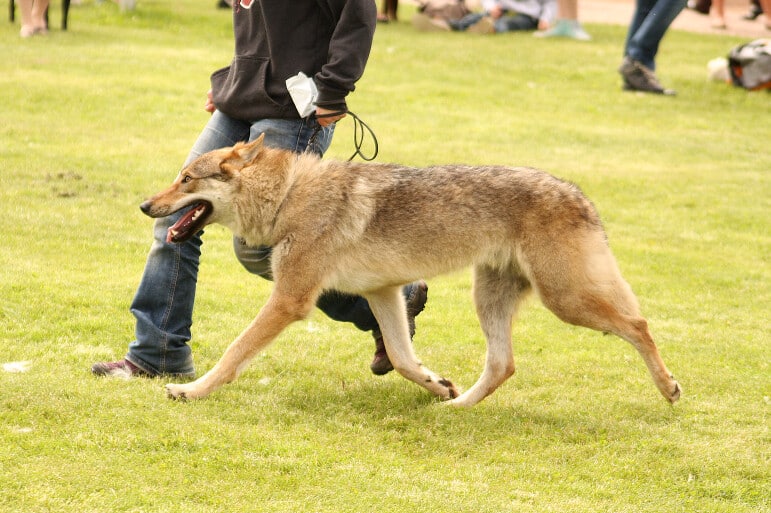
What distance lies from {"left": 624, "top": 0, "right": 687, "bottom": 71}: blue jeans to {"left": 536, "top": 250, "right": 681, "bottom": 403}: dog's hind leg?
955 cm

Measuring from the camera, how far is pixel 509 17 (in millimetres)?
19969

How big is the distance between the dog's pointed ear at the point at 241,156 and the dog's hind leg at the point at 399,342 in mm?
1024

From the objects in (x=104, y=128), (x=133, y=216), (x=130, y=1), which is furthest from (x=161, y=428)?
(x=130, y=1)

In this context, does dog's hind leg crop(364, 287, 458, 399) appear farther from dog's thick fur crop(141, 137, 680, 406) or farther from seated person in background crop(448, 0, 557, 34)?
seated person in background crop(448, 0, 557, 34)

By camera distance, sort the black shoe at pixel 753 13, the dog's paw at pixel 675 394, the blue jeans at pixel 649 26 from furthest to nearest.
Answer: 1. the black shoe at pixel 753 13
2. the blue jeans at pixel 649 26
3. the dog's paw at pixel 675 394

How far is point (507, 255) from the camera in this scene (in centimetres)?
563

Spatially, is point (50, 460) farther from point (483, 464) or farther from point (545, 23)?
point (545, 23)

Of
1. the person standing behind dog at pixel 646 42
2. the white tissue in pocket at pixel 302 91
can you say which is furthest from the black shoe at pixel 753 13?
the white tissue in pocket at pixel 302 91

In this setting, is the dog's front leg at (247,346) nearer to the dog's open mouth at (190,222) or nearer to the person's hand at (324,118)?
the dog's open mouth at (190,222)

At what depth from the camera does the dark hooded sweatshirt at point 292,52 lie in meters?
5.56

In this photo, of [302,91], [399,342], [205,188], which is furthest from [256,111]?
[399,342]

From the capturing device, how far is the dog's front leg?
216 inches

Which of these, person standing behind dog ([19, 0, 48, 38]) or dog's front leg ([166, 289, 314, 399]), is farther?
person standing behind dog ([19, 0, 48, 38])

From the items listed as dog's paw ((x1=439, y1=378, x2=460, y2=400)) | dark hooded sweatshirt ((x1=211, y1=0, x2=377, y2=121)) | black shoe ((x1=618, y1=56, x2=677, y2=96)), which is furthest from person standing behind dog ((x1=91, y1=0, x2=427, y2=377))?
black shoe ((x1=618, y1=56, x2=677, y2=96))
